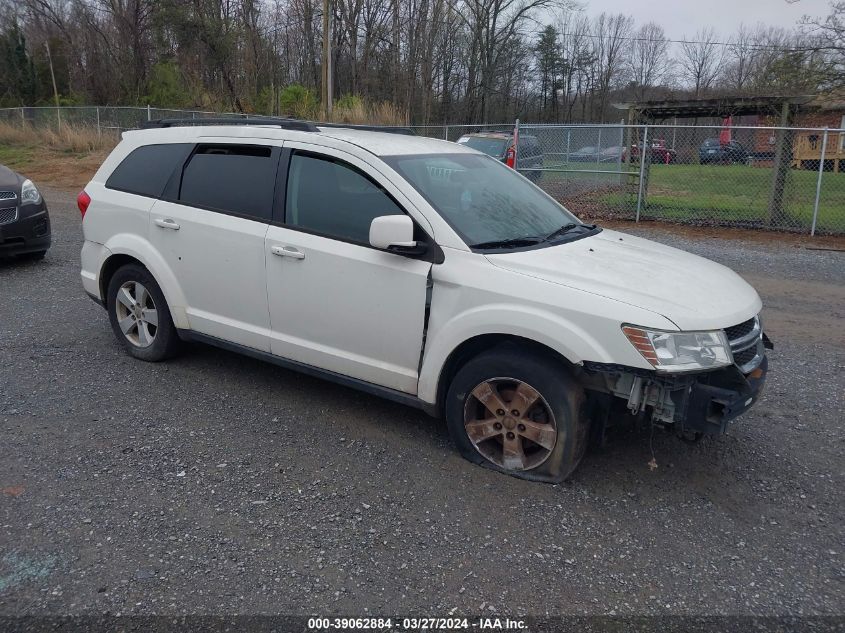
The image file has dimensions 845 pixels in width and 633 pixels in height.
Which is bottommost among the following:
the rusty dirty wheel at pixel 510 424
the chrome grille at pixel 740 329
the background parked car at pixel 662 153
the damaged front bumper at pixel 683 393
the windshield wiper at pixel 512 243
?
the rusty dirty wheel at pixel 510 424

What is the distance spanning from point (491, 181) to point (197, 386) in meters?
2.54

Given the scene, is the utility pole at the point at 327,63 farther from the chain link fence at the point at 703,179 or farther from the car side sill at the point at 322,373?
the car side sill at the point at 322,373

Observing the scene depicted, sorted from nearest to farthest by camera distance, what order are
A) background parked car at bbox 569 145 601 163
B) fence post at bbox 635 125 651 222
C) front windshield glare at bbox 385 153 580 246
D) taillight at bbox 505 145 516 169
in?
front windshield glare at bbox 385 153 580 246 < fence post at bbox 635 125 651 222 < taillight at bbox 505 145 516 169 < background parked car at bbox 569 145 601 163

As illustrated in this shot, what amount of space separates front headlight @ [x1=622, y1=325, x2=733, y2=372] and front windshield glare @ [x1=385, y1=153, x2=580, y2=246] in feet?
3.54

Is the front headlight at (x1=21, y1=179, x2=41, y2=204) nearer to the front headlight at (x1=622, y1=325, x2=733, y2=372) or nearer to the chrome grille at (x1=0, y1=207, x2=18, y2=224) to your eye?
the chrome grille at (x1=0, y1=207, x2=18, y2=224)

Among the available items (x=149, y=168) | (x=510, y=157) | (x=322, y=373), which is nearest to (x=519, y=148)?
(x=510, y=157)

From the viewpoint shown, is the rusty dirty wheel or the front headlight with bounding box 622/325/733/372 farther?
the rusty dirty wheel

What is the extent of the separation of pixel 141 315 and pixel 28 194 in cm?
446

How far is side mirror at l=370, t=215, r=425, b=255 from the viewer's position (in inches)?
148

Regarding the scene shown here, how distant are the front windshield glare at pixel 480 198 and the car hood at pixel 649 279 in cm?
27

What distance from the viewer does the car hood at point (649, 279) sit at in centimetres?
342

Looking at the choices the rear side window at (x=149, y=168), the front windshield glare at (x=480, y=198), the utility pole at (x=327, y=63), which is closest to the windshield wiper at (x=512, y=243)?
the front windshield glare at (x=480, y=198)

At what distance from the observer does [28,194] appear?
8.66 metres

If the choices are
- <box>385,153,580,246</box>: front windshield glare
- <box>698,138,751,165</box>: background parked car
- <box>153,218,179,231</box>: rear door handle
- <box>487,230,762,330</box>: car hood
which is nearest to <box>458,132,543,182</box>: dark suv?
<box>698,138,751,165</box>: background parked car
